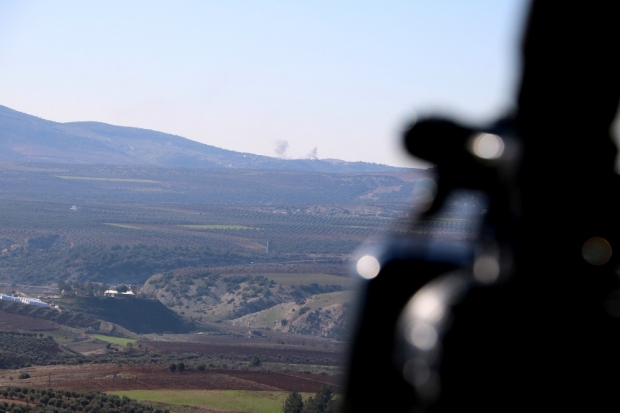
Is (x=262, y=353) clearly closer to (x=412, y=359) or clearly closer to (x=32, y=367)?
(x=32, y=367)

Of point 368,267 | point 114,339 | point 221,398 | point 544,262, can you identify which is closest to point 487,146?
point 544,262

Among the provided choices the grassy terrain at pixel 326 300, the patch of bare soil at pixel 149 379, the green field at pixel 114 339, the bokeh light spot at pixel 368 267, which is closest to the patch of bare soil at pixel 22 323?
the green field at pixel 114 339

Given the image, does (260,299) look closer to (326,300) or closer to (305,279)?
(305,279)

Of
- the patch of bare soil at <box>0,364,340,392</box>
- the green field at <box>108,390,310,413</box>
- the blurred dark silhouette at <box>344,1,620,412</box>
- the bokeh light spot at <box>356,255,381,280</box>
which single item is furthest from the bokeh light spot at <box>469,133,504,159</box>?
the patch of bare soil at <box>0,364,340,392</box>

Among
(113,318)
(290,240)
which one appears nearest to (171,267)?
(290,240)

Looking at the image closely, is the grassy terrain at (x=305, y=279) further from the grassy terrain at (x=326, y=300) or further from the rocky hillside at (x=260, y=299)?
the grassy terrain at (x=326, y=300)
